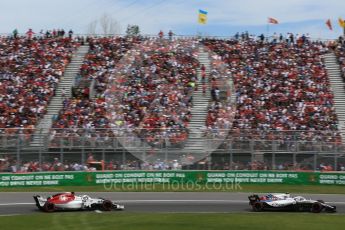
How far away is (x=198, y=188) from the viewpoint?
31688mm

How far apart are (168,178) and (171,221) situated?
12268mm

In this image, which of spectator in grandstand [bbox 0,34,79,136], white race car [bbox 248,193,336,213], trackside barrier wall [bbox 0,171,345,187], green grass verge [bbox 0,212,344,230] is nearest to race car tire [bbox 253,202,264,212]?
white race car [bbox 248,193,336,213]

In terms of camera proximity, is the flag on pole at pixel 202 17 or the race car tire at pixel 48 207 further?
the flag on pole at pixel 202 17

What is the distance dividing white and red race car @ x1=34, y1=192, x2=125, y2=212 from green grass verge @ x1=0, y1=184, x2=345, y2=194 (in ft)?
25.3

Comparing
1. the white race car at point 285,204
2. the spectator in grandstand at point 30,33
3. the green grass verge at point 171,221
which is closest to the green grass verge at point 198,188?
the white race car at point 285,204

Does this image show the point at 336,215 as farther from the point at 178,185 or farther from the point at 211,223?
the point at 178,185

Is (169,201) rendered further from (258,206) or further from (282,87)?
(282,87)

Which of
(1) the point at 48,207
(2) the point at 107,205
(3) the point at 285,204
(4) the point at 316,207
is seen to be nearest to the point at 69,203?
(1) the point at 48,207

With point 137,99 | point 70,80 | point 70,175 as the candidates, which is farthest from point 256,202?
point 70,80

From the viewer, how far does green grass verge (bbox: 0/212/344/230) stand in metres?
19.3

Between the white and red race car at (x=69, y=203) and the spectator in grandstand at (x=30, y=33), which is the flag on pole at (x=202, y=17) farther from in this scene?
the white and red race car at (x=69, y=203)

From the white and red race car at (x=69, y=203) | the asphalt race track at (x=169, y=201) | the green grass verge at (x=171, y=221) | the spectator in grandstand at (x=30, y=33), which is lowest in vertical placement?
the green grass verge at (x=171, y=221)

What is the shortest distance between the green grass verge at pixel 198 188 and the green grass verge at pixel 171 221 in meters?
8.50

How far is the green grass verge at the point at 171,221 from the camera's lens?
63.5 feet
